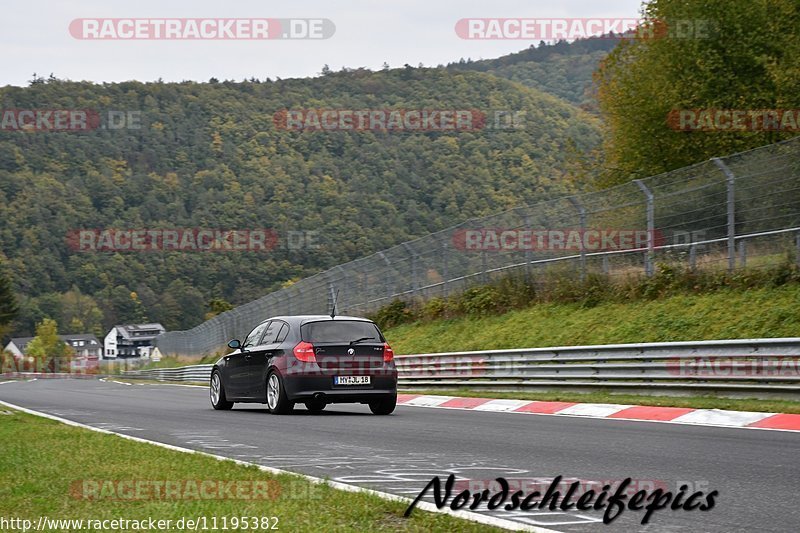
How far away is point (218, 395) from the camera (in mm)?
17672

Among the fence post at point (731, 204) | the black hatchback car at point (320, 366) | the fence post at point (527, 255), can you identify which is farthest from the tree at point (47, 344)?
the black hatchback car at point (320, 366)

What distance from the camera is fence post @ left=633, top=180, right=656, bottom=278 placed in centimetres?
2081

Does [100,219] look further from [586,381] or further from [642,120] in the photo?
[586,381]

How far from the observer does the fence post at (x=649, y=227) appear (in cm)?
2081

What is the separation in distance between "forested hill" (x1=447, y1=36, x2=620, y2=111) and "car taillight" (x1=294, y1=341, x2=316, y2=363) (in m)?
121

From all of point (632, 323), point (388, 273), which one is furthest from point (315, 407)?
point (388, 273)

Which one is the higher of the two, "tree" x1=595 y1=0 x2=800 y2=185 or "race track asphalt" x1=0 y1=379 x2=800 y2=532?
"tree" x1=595 y1=0 x2=800 y2=185

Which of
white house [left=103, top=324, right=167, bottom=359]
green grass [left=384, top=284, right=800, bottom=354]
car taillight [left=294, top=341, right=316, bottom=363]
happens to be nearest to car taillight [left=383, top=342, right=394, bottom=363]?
car taillight [left=294, top=341, right=316, bottom=363]

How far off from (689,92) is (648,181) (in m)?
17.0

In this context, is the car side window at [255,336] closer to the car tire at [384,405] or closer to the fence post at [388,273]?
the car tire at [384,405]

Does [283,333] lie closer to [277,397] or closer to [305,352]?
[305,352]

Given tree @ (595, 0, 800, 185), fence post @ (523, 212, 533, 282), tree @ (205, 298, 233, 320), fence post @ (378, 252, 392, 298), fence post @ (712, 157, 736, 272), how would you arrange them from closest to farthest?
fence post @ (712, 157, 736, 272) < fence post @ (523, 212, 533, 282) < fence post @ (378, 252, 392, 298) < tree @ (595, 0, 800, 185) < tree @ (205, 298, 233, 320)

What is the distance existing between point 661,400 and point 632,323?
5.38 metres

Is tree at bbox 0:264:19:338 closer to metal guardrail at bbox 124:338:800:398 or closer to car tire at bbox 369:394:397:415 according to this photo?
metal guardrail at bbox 124:338:800:398
